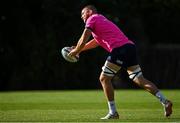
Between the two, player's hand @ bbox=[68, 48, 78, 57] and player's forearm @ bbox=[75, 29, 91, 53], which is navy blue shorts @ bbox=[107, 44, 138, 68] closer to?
player's forearm @ bbox=[75, 29, 91, 53]

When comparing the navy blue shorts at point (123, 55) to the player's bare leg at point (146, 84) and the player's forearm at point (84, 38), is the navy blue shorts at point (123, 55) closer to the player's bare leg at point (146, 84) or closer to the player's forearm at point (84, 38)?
the player's bare leg at point (146, 84)

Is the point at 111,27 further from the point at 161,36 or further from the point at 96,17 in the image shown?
the point at 161,36

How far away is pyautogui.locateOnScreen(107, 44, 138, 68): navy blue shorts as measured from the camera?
13203 millimetres

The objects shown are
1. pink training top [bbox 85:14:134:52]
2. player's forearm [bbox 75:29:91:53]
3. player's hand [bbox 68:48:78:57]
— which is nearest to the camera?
player's forearm [bbox 75:29:91:53]

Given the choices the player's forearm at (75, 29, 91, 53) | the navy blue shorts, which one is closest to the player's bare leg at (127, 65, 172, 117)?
the navy blue shorts

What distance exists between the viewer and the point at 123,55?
13.2 m

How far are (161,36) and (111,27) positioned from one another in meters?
34.6

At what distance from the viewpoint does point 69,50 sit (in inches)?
538

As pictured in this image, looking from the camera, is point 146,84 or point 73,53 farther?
point 73,53

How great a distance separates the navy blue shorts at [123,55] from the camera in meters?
13.2

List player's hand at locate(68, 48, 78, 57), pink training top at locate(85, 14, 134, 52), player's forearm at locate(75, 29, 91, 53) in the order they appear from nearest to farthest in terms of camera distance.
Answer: player's forearm at locate(75, 29, 91, 53), pink training top at locate(85, 14, 134, 52), player's hand at locate(68, 48, 78, 57)

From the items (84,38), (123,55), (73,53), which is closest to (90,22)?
(84,38)

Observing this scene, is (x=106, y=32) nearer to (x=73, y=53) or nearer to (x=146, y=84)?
(x=73, y=53)

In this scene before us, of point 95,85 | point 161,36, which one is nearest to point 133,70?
point 95,85
